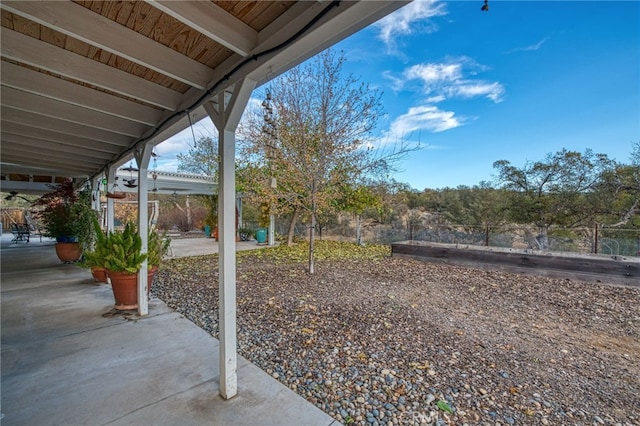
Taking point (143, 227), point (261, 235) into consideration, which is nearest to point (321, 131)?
point (143, 227)

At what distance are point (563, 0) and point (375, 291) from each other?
20.5ft

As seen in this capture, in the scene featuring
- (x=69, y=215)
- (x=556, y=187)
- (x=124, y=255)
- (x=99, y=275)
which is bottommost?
(x=99, y=275)

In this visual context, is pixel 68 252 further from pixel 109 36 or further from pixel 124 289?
pixel 109 36

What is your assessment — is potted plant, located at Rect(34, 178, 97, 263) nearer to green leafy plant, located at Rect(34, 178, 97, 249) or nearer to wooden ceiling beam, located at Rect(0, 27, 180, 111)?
green leafy plant, located at Rect(34, 178, 97, 249)

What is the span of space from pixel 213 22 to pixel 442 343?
316 cm

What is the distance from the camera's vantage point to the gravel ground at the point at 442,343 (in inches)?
73.6

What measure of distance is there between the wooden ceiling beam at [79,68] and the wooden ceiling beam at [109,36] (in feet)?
0.43

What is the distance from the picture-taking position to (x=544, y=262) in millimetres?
5102

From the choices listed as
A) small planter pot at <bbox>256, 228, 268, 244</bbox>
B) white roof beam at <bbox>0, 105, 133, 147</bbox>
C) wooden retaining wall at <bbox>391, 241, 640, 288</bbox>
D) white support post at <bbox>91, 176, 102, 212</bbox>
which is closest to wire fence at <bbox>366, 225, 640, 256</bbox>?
wooden retaining wall at <bbox>391, 241, 640, 288</bbox>

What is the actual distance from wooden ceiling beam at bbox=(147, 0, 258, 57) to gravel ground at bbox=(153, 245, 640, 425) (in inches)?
91.4

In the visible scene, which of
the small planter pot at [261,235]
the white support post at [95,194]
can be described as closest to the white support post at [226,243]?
the white support post at [95,194]

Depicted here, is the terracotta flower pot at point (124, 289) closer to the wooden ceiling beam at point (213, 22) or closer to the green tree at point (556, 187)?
the wooden ceiling beam at point (213, 22)

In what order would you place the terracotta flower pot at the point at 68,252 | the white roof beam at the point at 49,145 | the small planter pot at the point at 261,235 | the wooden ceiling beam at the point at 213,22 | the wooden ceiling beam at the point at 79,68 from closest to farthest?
the wooden ceiling beam at the point at 213,22 < the wooden ceiling beam at the point at 79,68 < the white roof beam at the point at 49,145 < the terracotta flower pot at the point at 68,252 < the small planter pot at the point at 261,235

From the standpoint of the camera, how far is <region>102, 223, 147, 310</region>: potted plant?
3.33m
